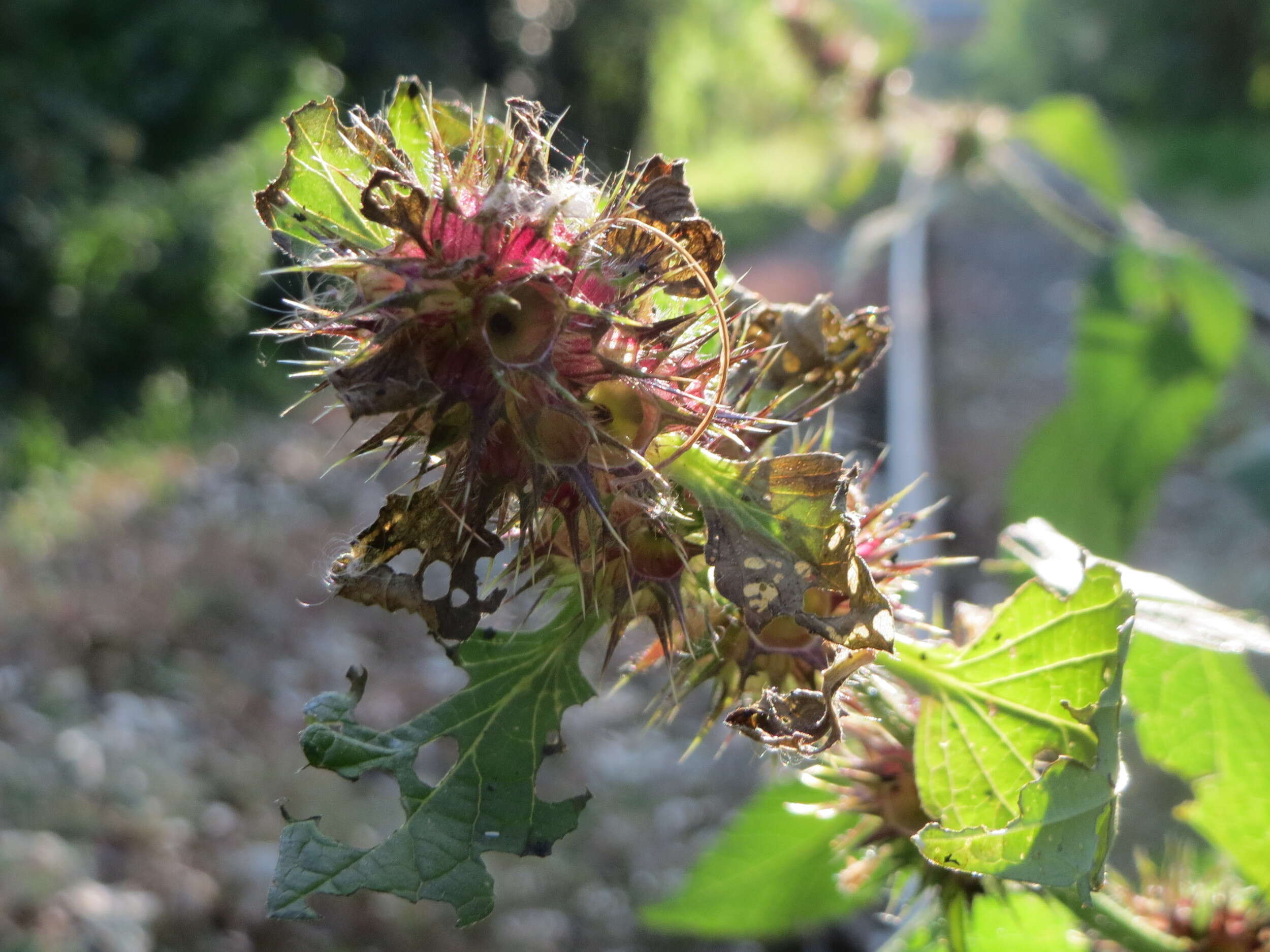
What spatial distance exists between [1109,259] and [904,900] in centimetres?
150

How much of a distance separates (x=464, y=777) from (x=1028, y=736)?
0.26m

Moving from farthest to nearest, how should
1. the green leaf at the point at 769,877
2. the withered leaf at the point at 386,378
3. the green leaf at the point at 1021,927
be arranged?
the green leaf at the point at 769,877 → the green leaf at the point at 1021,927 → the withered leaf at the point at 386,378

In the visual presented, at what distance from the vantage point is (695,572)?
46 cm

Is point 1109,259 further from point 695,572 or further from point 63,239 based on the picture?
point 63,239

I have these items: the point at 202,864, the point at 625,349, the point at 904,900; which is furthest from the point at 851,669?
the point at 202,864

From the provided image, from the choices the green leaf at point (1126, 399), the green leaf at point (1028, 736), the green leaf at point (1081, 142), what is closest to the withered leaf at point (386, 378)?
the green leaf at point (1028, 736)

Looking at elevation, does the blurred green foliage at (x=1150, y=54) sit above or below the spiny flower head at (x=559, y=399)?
above

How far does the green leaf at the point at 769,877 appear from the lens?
772mm

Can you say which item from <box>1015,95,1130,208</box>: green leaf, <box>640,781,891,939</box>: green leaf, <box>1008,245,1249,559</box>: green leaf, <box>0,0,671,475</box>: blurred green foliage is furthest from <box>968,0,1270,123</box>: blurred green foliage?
<box>640,781,891,939</box>: green leaf

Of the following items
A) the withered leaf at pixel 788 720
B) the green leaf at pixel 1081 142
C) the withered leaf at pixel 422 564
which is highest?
the green leaf at pixel 1081 142

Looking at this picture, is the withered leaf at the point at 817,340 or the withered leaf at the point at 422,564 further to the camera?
the withered leaf at the point at 817,340

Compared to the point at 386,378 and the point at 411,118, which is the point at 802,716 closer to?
the point at 386,378

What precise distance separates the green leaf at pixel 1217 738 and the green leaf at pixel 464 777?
1.20ft

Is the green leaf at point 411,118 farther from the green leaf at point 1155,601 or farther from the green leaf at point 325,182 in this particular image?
the green leaf at point 1155,601
